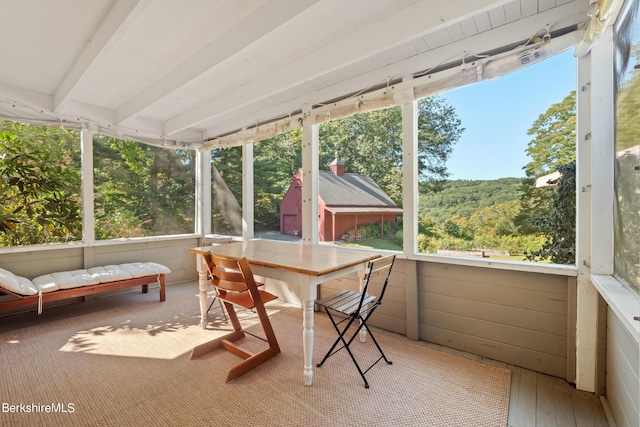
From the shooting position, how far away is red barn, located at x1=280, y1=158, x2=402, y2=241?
3205 mm

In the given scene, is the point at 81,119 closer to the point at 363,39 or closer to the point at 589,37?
the point at 363,39

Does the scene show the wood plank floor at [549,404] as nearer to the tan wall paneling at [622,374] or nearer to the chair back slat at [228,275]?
the tan wall paneling at [622,374]

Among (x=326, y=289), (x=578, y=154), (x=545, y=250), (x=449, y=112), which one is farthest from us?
(x=326, y=289)

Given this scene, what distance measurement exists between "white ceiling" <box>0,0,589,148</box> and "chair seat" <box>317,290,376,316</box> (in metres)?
1.91

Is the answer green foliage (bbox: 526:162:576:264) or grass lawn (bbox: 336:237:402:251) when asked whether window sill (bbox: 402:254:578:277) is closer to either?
green foliage (bbox: 526:162:576:264)

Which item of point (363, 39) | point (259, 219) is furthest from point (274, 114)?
point (363, 39)

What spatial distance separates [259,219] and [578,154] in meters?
3.80

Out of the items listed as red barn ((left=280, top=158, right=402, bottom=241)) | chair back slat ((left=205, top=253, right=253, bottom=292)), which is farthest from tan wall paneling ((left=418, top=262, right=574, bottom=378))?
chair back slat ((left=205, top=253, right=253, bottom=292))

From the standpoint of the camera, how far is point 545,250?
2.31 meters

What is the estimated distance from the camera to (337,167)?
3580 millimetres

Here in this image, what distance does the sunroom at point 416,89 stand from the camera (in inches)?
73.1

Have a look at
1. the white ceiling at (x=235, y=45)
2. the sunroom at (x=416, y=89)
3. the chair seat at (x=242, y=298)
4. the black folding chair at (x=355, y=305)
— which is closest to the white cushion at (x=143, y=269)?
the sunroom at (x=416, y=89)

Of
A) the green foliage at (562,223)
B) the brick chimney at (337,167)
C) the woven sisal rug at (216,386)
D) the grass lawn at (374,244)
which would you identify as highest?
the brick chimney at (337,167)

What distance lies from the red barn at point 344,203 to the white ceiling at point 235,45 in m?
0.86
